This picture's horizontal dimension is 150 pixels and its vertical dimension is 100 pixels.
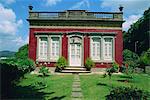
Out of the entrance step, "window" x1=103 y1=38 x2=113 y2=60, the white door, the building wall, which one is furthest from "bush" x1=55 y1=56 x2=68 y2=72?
"window" x1=103 y1=38 x2=113 y2=60

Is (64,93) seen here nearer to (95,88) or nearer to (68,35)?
(95,88)

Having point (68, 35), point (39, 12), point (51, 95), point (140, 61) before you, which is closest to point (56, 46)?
point (68, 35)

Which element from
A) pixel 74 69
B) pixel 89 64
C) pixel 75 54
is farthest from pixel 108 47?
pixel 74 69

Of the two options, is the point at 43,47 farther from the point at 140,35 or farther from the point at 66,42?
the point at 140,35

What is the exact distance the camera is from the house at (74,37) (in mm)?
28000

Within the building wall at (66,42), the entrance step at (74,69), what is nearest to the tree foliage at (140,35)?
the building wall at (66,42)

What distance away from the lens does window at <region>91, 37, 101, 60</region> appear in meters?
28.1

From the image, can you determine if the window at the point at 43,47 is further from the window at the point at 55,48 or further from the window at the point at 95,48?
the window at the point at 95,48

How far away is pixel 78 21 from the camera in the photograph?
2794 cm

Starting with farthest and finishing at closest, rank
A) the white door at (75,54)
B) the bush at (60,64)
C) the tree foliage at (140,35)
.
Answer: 1. the tree foliage at (140,35)
2. the white door at (75,54)
3. the bush at (60,64)

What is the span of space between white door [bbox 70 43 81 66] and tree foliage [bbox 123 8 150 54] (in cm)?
1518

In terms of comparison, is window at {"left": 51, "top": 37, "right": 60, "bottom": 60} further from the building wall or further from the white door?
the white door

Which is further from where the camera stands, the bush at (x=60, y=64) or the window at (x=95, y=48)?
the window at (x=95, y=48)

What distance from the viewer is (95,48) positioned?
28.1m
